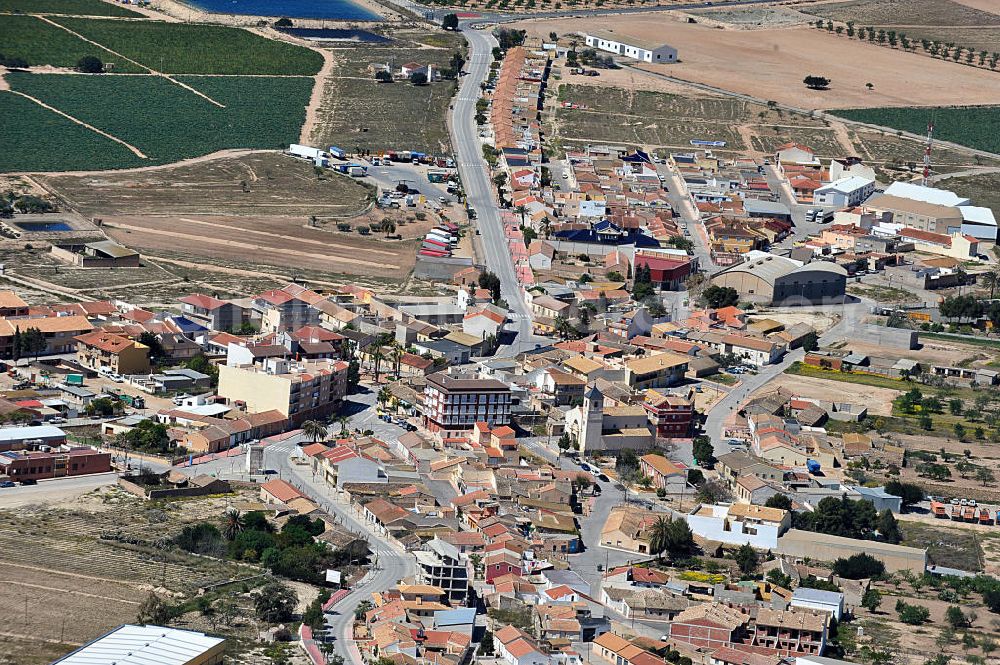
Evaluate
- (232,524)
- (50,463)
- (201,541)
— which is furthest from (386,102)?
(201,541)

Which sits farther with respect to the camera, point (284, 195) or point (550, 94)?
point (550, 94)

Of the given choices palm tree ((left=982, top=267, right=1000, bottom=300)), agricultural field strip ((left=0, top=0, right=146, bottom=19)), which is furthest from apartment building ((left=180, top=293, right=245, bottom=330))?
agricultural field strip ((left=0, top=0, right=146, bottom=19))

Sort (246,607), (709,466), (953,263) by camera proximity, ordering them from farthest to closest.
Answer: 1. (953,263)
2. (709,466)
3. (246,607)

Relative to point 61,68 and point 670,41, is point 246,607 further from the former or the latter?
point 670,41

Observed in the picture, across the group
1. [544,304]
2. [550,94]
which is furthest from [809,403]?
[550,94]

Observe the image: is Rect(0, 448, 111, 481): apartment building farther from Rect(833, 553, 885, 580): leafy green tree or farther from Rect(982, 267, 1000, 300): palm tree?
Rect(982, 267, 1000, 300): palm tree

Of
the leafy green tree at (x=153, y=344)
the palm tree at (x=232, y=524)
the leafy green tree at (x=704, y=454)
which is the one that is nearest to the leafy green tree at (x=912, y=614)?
the leafy green tree at (x=704, y=454)
